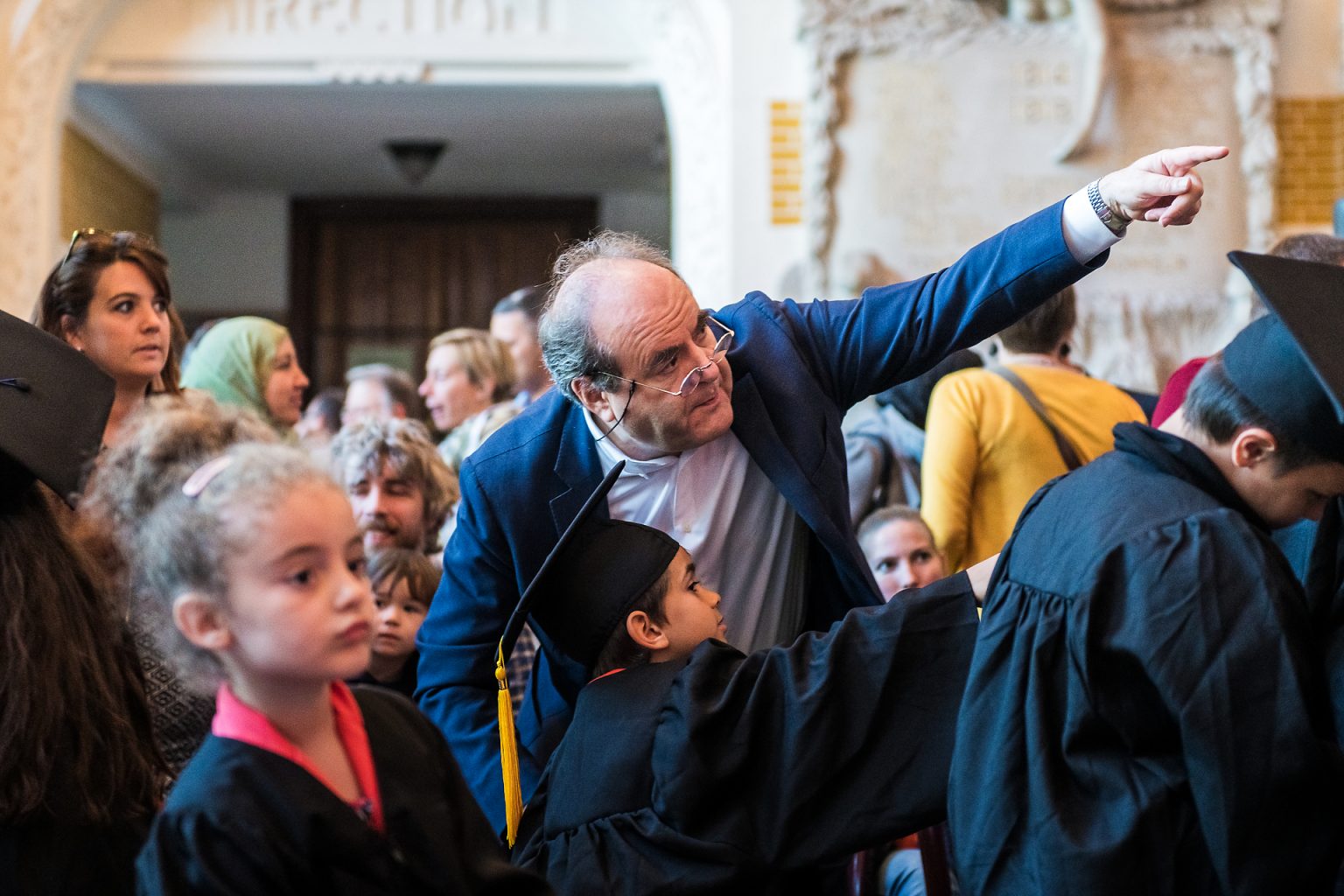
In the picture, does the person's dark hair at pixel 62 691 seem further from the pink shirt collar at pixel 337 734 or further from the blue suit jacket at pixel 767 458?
the blue suit jacket at pixel 767 458

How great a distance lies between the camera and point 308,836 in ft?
5.72

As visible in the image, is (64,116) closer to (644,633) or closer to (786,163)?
(786,163)

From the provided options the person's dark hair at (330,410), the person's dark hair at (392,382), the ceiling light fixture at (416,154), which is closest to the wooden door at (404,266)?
the ceiling light fixture at (416,154)

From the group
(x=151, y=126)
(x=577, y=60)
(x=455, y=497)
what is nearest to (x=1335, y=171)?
(x=577, y=60)

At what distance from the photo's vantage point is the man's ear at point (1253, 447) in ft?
6.79

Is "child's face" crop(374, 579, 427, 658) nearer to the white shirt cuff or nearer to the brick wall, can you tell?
the white shirt cuff

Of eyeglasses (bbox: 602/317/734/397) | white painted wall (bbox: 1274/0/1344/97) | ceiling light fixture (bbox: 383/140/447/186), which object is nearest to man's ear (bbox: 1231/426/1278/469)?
eyeglasses (bbox: 602/317/734/397)

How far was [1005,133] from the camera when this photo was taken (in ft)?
25.7

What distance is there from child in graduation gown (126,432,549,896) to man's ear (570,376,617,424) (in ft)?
2.92

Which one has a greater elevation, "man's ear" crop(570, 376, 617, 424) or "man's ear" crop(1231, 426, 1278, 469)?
"man's ear" crop(570, 376, 617, 424)

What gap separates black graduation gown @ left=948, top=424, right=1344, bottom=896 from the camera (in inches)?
75.4

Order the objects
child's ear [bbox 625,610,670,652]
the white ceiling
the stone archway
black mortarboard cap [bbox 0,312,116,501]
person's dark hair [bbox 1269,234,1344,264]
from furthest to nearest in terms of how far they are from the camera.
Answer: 1. the white ceiling
2. the stone archway
3. person's dark hair [bbox 1269,234,1344,264]
4. child's ear [bbox 625,610,670,652]
5. black mortarboard cap [bbox 0,312,116,501]

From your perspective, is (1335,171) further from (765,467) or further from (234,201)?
(234,201)

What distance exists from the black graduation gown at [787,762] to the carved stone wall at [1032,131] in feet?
18.3
